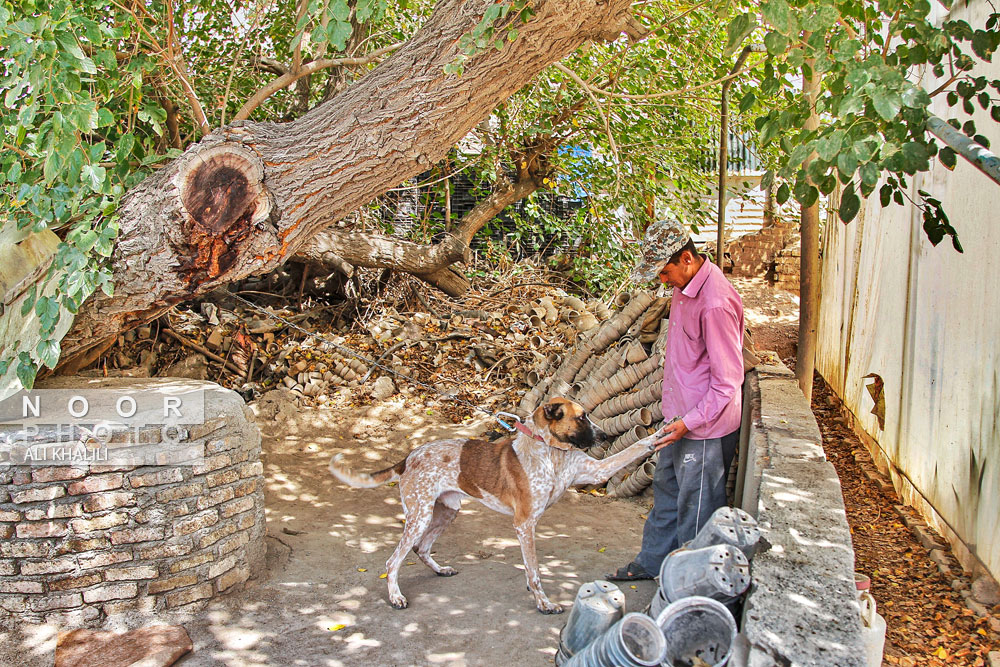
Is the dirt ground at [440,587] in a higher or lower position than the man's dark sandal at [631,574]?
lower

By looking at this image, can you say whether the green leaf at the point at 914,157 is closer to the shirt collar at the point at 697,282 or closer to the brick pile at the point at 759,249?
the shirt collar at the point at 697,282

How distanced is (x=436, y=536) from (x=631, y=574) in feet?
3.64

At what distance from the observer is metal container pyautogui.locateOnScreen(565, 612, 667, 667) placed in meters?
2.54

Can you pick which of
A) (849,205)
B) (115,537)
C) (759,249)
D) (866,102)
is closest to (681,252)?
(849,205)

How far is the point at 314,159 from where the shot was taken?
4.33 metres

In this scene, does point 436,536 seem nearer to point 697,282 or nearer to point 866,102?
point 697,282

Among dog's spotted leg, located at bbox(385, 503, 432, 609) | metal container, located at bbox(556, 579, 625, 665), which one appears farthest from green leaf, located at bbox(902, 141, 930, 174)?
dog's spotted leg, located at bbox(385, 503, 432, 609)

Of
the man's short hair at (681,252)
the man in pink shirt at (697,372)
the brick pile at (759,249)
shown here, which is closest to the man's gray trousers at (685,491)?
the man in pink shirt at (697,372)

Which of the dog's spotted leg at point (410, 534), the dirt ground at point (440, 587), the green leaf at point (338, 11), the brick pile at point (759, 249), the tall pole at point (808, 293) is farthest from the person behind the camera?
the brick pile at point (759, 249)

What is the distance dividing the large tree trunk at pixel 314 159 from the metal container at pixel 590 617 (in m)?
2.53

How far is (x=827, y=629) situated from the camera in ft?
7.38

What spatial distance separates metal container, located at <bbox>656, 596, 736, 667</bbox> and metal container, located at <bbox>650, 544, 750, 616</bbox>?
10 cm

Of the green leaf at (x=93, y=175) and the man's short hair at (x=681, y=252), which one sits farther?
the man's short hair at (x=681, y=252)

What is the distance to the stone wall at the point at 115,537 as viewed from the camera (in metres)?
3.73
